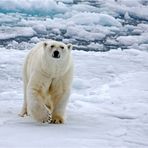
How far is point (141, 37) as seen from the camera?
17.1 m

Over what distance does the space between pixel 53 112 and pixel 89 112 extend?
0.87 meters

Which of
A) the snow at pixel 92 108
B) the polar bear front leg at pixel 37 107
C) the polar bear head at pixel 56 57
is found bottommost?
the snow at pixel 92 108

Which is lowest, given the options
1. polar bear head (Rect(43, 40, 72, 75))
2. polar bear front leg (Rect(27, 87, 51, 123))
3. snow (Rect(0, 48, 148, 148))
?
snow (Rect(0, 48, 148, 148))

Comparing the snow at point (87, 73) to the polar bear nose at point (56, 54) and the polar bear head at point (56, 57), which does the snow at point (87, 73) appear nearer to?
the polar bear head at point (56, 57)

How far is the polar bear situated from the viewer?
14.8 ft

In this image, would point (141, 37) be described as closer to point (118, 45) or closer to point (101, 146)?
point (118, 45)

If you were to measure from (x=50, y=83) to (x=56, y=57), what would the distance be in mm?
291

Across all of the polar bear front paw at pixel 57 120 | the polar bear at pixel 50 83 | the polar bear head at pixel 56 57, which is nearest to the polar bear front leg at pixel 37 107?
the polar bear at pixel 50 83

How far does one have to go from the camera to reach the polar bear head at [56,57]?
454cm

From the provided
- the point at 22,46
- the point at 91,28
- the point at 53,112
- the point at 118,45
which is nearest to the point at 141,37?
the point at 118,45

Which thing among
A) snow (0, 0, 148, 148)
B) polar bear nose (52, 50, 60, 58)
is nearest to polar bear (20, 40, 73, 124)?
polar bear nose (52, 50, 60, 58)

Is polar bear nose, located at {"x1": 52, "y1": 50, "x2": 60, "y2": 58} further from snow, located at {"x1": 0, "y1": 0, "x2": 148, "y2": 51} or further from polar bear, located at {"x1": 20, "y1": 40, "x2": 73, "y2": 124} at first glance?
snow, located at {"x1": 0, "y1": 0, "x2": 148, "y2": 51}

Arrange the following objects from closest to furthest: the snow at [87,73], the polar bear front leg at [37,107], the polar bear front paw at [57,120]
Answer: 1. the snow at [87,73]
2. the polar bear front leg at [37,107]
3. the polar bear front paw at [57,120]

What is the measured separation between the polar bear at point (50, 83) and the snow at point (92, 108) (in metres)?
0.15
